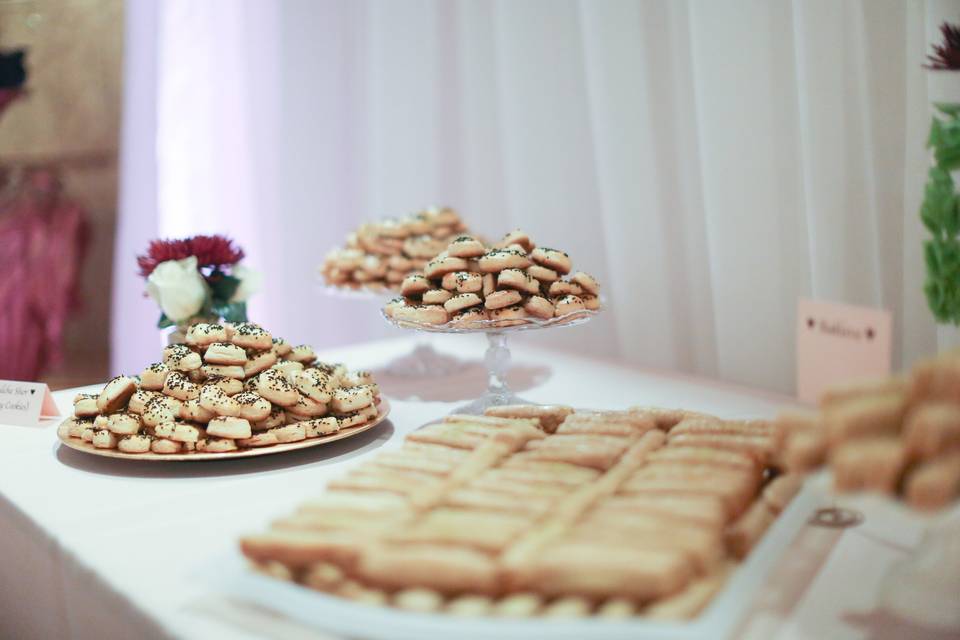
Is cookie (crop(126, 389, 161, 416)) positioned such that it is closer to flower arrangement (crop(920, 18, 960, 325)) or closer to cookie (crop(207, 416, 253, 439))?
cookie (crop(207, 416, 253, 439))

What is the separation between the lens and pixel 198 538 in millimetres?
1164

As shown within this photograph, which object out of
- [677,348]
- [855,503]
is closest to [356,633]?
[855,503]

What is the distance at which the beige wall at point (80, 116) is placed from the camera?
317 centimetres

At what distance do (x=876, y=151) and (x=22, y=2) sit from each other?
2.69 metres

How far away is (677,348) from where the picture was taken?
2.32 m

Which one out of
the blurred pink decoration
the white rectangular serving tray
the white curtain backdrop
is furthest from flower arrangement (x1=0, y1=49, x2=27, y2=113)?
the white rectangular serving tray

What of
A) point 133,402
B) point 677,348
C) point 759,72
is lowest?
point 677,348

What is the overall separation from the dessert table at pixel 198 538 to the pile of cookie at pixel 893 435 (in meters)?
0.04

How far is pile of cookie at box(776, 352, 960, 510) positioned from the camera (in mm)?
747

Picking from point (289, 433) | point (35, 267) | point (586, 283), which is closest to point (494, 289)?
point (586, 283)

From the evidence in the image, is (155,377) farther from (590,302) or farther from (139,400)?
(590,302)

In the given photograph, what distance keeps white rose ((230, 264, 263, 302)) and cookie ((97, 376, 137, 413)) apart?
462mm

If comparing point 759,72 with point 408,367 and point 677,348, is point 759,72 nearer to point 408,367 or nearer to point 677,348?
point 677,348

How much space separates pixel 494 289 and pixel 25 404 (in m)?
0.83
